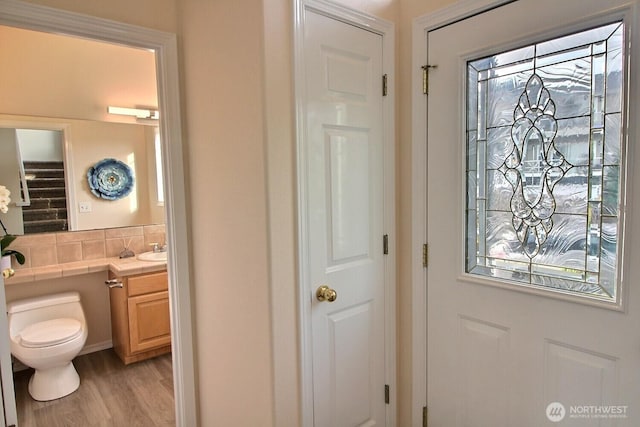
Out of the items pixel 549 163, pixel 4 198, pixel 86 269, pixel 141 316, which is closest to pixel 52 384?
pixel 141 316

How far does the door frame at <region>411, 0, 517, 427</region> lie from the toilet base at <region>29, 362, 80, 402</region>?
2362 millimetres

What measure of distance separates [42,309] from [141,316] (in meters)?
0.70

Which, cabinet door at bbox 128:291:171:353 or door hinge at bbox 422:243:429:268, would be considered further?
cabinet door at bbox 128:291:171:353

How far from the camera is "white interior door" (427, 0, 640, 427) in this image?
Result: 1183mm

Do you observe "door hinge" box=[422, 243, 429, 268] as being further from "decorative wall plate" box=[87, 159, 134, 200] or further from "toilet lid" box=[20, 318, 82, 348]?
"decorative wall plate" box=[87, 159, 134, 200]

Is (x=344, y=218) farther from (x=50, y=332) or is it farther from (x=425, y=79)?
(x=50, y=332)

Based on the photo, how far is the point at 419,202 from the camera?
5.49 feet

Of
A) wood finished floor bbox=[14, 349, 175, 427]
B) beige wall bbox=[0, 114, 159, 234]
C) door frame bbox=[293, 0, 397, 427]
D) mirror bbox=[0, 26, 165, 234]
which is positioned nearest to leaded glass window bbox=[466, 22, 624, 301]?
door frame bbox=[293, 0, 397, 427]

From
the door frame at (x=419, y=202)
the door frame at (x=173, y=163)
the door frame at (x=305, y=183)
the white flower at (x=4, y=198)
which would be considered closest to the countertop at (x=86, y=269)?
the white flower at (x=4, y=198)

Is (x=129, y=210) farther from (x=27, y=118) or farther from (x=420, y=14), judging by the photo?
(x=420, y=14)

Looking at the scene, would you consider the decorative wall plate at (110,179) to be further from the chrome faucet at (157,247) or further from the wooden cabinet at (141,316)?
the wooden cabinet at (141,316)

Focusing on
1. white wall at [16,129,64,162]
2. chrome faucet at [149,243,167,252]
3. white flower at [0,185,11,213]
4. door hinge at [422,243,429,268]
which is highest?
white wall at [16,129,64,162]

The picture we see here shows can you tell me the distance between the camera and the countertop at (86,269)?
2.61 meters

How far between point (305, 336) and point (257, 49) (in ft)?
3.59
